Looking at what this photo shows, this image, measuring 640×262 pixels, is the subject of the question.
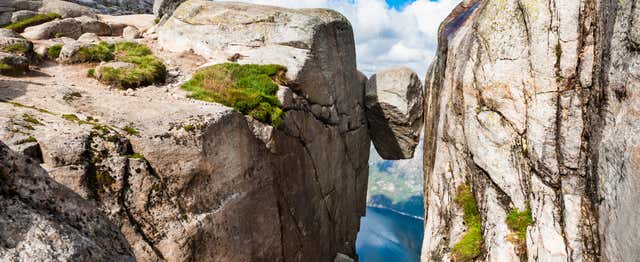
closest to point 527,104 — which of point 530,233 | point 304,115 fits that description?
point 530,233

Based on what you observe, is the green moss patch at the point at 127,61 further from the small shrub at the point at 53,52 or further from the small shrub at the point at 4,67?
the small shrub at the point at 4,67

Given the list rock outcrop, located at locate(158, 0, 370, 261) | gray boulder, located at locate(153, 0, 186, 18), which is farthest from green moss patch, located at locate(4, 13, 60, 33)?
rock outcrop, located at locate(158, 0, 370, 261)

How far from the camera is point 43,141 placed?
9586 mm

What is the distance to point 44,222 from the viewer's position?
4039 mm

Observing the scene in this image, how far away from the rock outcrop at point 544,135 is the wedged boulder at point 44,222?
10.4 meters

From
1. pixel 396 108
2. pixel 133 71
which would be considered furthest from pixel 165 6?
pixel 396 108

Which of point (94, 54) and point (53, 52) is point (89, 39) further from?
point (94, 54)

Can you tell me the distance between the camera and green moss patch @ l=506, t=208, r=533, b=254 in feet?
40.7

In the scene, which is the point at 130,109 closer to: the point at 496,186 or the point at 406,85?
the point at 496,186

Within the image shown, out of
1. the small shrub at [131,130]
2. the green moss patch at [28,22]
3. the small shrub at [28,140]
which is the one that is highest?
the green moss patch at [28,22]

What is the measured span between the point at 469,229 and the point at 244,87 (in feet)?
40.6

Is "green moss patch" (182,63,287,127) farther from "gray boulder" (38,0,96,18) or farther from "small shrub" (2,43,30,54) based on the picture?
"gray boulder" (38,0,96,18)

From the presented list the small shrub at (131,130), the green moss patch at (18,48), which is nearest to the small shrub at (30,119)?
the small shrub at (131,130)

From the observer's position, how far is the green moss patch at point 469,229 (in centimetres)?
1416
